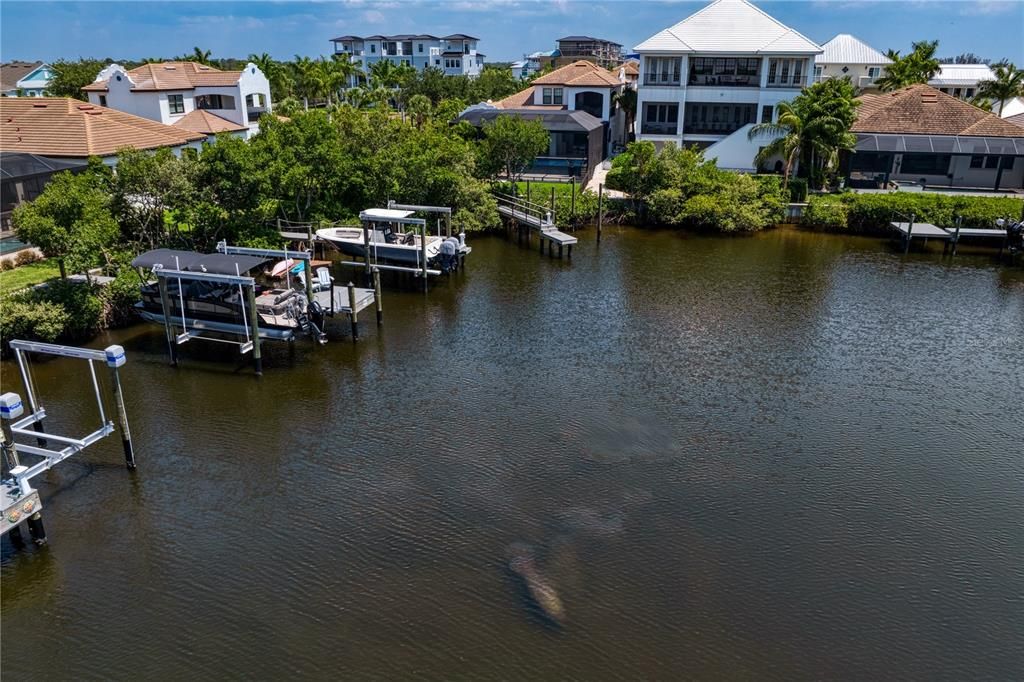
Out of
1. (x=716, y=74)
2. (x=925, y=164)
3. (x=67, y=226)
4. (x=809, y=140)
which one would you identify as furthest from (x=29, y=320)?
(x=925, y=164)

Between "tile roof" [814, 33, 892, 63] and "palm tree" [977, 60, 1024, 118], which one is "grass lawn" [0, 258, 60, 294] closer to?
"palm tree" [977, 60, 1024, 118]

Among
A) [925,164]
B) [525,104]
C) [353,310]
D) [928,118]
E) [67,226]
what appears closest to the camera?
[67,226]

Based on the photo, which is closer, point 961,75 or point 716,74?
point 716,74

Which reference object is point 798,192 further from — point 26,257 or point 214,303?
point 26,257

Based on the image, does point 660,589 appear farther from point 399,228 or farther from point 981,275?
point 981,275

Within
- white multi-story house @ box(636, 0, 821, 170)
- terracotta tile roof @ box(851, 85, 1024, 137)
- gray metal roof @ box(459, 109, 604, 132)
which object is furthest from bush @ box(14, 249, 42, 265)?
terracotta tile roof @ box(851, 85, 1024, 137)

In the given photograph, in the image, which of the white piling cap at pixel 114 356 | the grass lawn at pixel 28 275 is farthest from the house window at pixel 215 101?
the white piling cap at pixel 114 356

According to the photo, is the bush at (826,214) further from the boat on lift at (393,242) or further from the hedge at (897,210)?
the boat on lift at (393,242)
